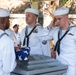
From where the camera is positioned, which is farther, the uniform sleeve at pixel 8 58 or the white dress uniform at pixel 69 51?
the white dress uniform at pixel 69 51

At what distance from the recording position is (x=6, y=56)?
9.28 feet

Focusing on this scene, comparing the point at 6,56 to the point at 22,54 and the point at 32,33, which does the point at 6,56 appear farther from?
the point at 32,33

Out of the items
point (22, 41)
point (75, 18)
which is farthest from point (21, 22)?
point (22, 41)

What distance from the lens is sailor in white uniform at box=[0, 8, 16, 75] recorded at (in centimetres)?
282

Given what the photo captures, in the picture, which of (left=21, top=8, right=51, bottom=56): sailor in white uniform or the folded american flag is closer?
the folded american flag

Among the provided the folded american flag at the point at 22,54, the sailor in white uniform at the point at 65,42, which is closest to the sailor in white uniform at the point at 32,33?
the sailor in white uniform at the point at 65,42

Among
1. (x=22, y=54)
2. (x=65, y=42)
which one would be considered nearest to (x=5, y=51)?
(x=22, y=54)

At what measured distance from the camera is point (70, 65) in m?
3.49

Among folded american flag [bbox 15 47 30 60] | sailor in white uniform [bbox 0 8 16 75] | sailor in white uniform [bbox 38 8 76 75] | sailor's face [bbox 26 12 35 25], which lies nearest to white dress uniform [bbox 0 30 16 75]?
sailor in white uniform [bbox 0 8 16 75]

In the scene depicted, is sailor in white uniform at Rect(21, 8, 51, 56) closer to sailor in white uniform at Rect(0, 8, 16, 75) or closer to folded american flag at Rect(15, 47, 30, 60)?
folded american flag at Rect(15, 47, 30, 60)

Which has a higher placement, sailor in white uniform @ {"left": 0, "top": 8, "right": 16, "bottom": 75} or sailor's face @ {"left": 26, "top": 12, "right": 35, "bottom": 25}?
sailor's face @ {"left": 26, "top": 12, "right": 35, "bottom": 25}

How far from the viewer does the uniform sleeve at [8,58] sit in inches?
111

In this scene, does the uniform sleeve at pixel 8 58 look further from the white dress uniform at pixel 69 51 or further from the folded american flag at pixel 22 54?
the white dress uniform at pixel 69 51

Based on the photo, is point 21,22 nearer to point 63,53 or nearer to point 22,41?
point 22,41
